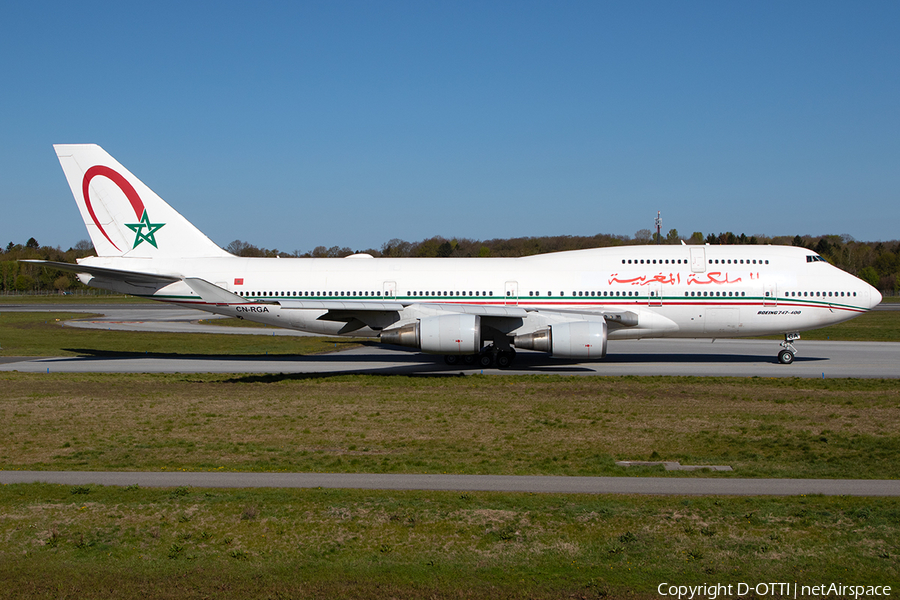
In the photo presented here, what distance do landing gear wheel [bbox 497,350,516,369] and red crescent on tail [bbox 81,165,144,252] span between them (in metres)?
17.4

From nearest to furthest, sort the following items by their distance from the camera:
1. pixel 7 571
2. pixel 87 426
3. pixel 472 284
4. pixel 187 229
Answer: pixel 7 571, pixel 87 426, pixel 472 284, pixel 187 229

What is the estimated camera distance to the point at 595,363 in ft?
97.7

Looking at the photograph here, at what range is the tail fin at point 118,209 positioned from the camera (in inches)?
1176

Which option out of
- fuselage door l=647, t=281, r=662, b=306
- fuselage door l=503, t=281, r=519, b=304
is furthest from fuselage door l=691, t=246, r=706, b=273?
fuselage door l=503, t=281, r=519, b=304

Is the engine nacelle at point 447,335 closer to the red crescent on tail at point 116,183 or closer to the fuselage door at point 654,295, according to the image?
the fuselage door at point 654,295

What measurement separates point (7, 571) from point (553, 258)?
975 inches

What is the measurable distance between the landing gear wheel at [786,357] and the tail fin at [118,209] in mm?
27030

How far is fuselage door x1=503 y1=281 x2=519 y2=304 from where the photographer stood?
28.8 m

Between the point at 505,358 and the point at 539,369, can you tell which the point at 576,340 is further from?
the point at 505,358

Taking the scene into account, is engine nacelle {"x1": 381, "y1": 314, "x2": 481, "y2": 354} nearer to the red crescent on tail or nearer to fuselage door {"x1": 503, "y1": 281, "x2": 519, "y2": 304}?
fuselage door {"x1": 503, "y1": 281, "x2": 519, "y2": 304}

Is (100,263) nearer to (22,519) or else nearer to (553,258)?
(553,258)

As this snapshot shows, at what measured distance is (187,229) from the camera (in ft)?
102

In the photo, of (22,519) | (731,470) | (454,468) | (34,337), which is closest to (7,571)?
(22,519)

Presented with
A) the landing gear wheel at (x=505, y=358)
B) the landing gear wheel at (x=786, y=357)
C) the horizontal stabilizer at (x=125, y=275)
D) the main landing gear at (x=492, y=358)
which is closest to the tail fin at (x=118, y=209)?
the horizontal stabilizer at (x=125, y=275)
